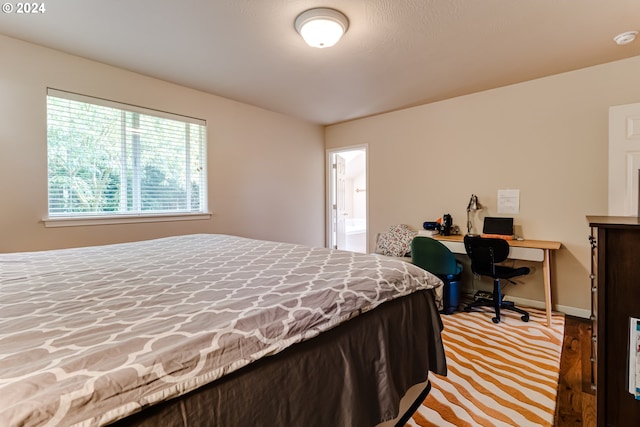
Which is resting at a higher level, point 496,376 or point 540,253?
point 540,253

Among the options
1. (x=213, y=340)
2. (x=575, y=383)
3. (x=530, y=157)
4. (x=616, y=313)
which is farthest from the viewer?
(x=530, y=157)

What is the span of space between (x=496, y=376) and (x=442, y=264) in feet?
3.92

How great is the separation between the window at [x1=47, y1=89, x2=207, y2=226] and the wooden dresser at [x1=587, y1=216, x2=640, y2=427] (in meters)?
3.47

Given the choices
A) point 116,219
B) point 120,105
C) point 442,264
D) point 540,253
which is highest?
point 120,105

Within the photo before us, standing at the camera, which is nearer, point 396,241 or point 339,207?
point 396,241

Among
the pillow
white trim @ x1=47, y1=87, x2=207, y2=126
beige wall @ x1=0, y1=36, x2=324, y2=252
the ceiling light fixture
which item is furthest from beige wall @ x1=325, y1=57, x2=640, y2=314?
white trim @ x1=47, y1=87, x2=207, y2=126

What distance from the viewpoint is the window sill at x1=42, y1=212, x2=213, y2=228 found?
2.54 m

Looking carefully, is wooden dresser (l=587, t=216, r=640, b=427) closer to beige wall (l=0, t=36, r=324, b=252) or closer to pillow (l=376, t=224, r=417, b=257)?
pillow (l=376, t=224, r=417, b=257)

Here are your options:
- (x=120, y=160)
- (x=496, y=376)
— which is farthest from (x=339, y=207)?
(x=496, y=376)

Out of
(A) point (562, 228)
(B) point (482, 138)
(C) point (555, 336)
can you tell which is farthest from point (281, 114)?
(C) point (555, 336)

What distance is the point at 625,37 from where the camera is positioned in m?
2.29

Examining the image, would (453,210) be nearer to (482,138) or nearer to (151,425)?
(482,138)

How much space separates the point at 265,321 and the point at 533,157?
3485 millimetres

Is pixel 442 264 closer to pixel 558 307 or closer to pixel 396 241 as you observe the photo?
pixel 396 241
